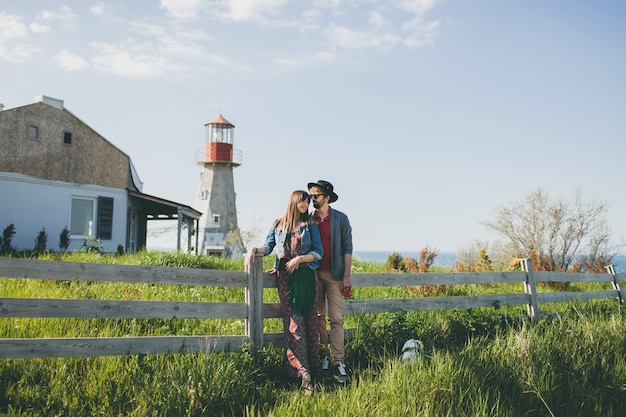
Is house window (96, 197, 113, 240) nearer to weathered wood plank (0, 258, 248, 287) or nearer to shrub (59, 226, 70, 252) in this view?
shrub (59, 226, 70, 252)

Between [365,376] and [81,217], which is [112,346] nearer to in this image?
[365,376]

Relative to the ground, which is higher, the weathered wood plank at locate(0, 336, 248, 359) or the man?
the man

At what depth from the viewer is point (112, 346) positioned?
5.23 metres

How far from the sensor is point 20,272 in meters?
4.93

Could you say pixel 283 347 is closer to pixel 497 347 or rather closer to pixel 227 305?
pixel 227 305

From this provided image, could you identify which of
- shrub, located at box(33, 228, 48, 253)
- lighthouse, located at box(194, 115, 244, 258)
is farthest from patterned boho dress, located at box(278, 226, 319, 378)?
lighthouse, located at box(194, 115, 244, 258)

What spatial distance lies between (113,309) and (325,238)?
2.21 meters

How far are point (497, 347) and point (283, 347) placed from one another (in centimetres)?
235

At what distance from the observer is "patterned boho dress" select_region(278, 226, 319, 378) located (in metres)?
5.77

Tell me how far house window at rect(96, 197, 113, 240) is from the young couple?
15207mm

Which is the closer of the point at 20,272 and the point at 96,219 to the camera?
the point at 20,272

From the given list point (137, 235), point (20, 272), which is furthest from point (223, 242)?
point (20, 272)

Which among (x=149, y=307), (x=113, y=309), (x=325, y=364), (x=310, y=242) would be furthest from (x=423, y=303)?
(x=113, y=309)

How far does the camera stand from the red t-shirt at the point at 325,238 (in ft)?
19.8
